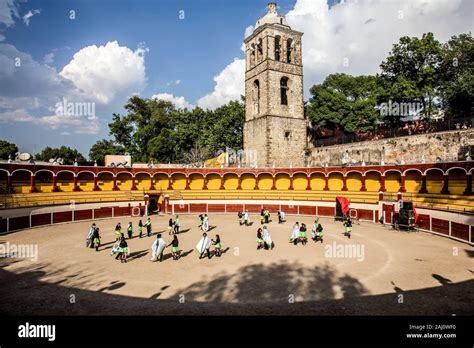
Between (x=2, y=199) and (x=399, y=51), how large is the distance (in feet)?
167

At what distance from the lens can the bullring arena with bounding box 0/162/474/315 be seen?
36.9 feet

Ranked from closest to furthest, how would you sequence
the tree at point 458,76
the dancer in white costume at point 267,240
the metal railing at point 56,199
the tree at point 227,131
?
the dancer in white costume at point 267,240
the metal railing at point 56,199
the tree at point 458,76
the tree at point 227,131

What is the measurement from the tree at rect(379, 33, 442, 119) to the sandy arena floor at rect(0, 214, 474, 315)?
1025 inches

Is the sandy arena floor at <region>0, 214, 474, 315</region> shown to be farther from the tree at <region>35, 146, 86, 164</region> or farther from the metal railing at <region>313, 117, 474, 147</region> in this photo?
the tree at <region>35, 146, 86, 164</region>

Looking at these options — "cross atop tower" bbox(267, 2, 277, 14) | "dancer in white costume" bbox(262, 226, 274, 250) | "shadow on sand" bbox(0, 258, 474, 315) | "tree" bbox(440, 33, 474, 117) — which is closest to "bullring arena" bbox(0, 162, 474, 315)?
"shadow on sand" bbox(0, 258, 474, 315)

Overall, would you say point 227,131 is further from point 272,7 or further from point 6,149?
point 6,149

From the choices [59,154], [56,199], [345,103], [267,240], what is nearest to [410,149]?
[345,103]

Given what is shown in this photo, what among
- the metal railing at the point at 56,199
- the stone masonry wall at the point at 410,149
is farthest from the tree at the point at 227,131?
the metal railing at the point at 56,199

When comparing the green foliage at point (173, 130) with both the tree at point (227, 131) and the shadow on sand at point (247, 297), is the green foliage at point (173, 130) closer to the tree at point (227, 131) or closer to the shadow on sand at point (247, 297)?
the tree at point (227, 131)

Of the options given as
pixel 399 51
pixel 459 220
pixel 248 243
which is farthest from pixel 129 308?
pixel 399 51

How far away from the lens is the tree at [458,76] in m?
34.8

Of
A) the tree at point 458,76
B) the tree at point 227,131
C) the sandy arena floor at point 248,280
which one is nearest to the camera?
the sandy arena floor at point 248,280

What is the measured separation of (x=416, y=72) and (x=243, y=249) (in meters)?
38.5

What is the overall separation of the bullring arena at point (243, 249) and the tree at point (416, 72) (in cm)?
1217
